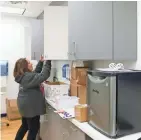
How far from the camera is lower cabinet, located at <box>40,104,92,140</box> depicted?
1.78 m

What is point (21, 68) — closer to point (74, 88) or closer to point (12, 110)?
point (74, 88)

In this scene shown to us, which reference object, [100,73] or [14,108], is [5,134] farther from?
[100,73]

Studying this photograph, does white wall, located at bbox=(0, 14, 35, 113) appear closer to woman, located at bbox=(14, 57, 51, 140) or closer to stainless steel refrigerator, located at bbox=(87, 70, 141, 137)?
woman, located at bbox=(14, 57, 51, 140)

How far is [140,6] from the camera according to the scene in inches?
73.5

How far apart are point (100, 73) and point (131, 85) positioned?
241 millimetres

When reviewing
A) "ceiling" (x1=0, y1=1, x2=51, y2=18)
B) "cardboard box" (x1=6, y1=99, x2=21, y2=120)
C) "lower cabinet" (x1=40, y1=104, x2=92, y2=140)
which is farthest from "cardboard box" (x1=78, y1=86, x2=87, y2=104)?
"cardboard box" (x1=6, y1=99, x2=21, y2=120)

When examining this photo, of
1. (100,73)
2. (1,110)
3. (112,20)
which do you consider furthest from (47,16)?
(1,110)

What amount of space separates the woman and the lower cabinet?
0.17 metres

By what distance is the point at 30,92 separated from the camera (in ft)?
8.58

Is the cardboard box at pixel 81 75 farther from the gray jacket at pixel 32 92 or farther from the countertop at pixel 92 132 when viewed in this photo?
the countertop at pixel 92 132

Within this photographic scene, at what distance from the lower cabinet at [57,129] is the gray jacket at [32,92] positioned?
17 cm

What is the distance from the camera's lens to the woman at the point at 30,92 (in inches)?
99.3

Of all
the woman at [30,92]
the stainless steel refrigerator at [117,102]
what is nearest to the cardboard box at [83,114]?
the stainless steel refrigerator at [117,102]

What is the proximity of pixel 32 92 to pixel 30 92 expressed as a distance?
0.08ft
